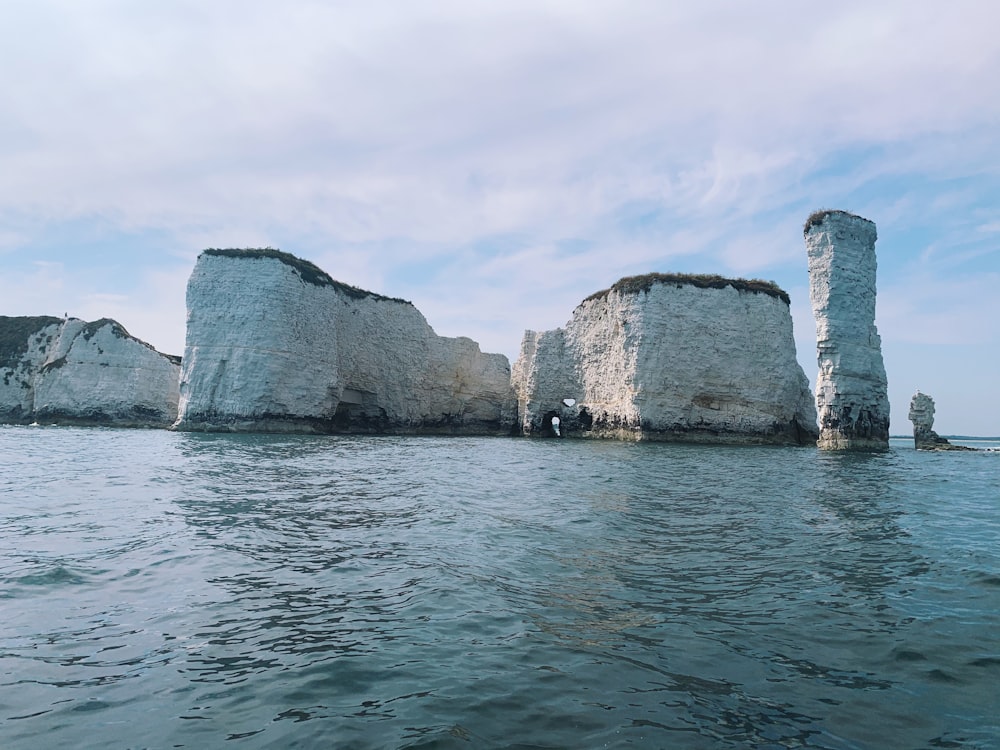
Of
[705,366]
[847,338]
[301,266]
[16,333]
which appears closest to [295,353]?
[301,266]

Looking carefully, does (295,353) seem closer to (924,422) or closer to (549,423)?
(549,423)

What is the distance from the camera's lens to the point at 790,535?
9109 millimetres

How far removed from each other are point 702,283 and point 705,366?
252 inches

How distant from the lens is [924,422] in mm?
40906

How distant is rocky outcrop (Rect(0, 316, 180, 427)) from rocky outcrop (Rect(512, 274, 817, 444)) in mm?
44207

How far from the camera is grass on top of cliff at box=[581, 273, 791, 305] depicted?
144ft

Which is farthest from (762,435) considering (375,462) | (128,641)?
(128,641)

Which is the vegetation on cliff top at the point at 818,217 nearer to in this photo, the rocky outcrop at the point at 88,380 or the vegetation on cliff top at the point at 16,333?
the rocky outcrop at the point at 88,380

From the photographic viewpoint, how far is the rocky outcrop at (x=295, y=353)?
42.5 meters

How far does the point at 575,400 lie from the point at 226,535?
43.6 m

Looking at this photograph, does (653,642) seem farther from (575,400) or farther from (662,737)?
(575,400)

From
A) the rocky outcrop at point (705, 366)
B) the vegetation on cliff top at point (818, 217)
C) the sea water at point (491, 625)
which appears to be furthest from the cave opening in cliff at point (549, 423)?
the sea water at point (491, 625)

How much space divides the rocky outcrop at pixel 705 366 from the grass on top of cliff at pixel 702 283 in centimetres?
8

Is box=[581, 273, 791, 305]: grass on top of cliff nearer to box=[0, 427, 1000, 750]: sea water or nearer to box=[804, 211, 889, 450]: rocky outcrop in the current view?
box=[804, 211, 889, 450]: rocky outcrop
